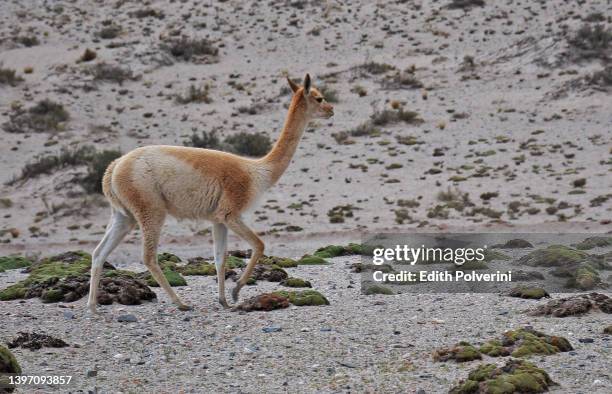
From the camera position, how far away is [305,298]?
930 centimetres

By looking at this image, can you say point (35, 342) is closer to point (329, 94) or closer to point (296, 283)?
point (296, 283)

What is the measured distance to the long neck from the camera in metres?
9.40

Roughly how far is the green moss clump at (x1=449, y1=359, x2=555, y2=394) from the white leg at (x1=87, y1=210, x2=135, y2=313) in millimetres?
4215

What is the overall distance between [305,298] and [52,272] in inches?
172

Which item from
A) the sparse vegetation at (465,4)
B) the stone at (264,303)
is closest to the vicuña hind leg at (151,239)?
the stone at (264,303)

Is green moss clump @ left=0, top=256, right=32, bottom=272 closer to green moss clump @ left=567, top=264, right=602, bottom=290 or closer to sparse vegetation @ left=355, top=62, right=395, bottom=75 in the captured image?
green moss clump @ left=567, top=264, right=602, bottom=290

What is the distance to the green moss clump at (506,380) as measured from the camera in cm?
584

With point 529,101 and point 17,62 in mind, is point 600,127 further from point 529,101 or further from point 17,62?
point 17,62

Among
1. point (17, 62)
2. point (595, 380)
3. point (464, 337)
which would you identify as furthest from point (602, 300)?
point (17, 62)

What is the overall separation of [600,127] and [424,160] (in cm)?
662

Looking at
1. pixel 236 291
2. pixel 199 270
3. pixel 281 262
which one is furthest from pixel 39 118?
pixel 236 291

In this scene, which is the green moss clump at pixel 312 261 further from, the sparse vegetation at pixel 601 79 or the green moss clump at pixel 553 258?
the sparse vegetation at pixel 601 79

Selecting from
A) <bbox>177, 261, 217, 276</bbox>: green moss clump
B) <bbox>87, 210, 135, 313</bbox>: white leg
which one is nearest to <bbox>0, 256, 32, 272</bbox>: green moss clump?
<bbox>177, 261, 217, 276</bbox>: green moss clump

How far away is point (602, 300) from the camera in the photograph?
846 cm
